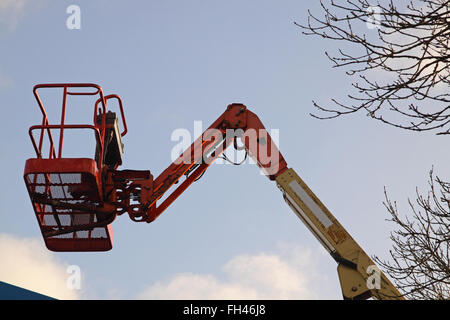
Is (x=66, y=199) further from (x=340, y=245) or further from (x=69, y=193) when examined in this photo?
(x=340, y=245)

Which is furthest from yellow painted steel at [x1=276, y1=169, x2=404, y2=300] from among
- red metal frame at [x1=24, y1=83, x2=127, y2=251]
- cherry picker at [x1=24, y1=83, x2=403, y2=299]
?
red metal frame at [x1=24, y1=83, x2=127, y2=251]

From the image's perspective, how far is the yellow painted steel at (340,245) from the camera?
8.11 meters

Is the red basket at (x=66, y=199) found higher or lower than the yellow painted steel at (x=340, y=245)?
higher

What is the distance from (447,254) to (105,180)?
15.8 feet

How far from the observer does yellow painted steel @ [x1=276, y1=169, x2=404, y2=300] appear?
8109 mm

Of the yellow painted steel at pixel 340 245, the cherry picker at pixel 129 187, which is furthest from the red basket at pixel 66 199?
the yellow painted steel at pixel 340 245

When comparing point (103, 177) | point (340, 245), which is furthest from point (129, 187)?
point (340, 245)

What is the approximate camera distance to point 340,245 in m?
8.45

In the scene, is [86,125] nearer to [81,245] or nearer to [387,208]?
[81,245]

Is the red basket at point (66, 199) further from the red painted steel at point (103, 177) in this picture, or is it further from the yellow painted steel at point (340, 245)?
the yellow painted steel at point (340, 245)

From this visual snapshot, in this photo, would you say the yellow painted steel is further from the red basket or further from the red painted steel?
the red basket
